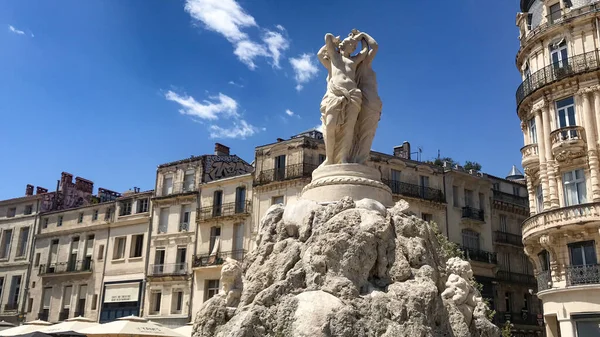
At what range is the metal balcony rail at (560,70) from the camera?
28.8 meters

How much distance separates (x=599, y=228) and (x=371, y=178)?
18167 millimetres

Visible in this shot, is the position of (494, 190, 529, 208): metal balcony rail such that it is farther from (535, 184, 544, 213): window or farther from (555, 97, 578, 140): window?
(555, 97, 578, 140): window

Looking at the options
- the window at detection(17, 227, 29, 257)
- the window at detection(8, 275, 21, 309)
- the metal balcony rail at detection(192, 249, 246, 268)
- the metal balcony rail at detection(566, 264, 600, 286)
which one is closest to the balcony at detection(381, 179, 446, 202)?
the metal balcony rail at detection(192, 249, 246, 268)

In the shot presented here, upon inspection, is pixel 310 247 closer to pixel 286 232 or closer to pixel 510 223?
pixel 286 232

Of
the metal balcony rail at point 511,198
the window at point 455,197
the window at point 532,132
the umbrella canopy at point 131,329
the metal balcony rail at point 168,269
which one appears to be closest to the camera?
the umbrella canopy at point 131,329

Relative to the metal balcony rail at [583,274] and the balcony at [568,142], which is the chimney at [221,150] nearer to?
the balcony at [568,142]

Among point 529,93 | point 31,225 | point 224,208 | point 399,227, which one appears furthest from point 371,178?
point 31,225

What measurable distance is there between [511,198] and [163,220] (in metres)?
26.8

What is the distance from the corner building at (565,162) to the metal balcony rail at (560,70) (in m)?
0.04

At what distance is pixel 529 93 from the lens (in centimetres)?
3111

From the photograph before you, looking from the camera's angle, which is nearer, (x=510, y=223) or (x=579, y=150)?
(x=579, y=150)

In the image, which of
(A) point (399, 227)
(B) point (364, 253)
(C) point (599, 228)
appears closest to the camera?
(B) point (364, 253)

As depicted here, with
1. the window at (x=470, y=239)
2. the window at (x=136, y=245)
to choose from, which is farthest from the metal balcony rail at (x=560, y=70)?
the window at (x=136, y=245)

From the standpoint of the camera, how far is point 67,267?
49.1m
